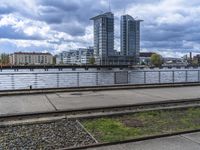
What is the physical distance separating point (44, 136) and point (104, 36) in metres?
149

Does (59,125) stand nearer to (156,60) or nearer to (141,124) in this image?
(141,124)

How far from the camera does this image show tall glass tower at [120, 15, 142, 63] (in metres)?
160

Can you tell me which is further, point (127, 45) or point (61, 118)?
point (127, 45)

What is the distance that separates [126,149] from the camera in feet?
20.9

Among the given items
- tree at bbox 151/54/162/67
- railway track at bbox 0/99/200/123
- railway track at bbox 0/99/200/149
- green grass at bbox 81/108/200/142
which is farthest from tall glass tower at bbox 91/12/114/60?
green grass at bbox 81/108/200/142

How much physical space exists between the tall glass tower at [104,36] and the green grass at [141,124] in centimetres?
14426

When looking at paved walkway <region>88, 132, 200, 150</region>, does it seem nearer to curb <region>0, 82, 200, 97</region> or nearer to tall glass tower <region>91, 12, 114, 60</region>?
curb <region>0, 82, 200, 97</region>

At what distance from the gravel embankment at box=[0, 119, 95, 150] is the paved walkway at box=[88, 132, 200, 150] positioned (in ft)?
2.73

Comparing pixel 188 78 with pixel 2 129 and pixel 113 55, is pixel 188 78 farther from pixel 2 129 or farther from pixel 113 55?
pixel 113 55

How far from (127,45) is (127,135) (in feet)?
502

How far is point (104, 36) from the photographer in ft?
510

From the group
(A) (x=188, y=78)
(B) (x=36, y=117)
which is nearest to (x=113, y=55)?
(A) (x=188, y=78)

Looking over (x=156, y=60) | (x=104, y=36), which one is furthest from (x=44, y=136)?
(x=156, y=60)

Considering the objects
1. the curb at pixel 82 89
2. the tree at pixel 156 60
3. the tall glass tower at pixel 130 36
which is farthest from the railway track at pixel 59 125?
the tree at pixel 156 60
